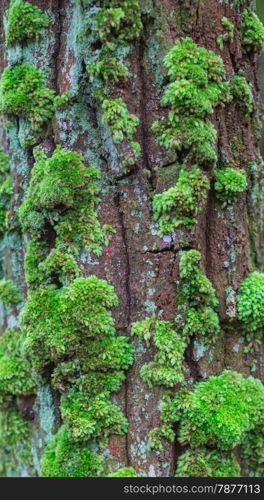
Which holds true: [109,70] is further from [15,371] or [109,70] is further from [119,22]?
[15,371]

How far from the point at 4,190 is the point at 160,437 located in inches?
44.1

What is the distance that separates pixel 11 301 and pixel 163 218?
0.73 meters

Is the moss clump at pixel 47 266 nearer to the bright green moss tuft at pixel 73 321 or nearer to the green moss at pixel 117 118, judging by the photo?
the bright green moss tuft at pixel 73 321

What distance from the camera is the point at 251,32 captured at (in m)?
1.78

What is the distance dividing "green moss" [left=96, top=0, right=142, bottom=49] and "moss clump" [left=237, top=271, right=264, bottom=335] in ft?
3.15

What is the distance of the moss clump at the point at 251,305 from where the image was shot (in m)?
1.71

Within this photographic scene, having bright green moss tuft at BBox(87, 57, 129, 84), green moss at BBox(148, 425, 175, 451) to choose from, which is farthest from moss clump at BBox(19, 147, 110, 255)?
green moss at BBox(148, 425, 175, 451)

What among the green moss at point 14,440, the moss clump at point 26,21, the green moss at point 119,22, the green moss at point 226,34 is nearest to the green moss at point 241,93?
the green moss at point 226,34

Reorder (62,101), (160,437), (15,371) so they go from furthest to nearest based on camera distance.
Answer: (15,371), (62,101), (160,437)

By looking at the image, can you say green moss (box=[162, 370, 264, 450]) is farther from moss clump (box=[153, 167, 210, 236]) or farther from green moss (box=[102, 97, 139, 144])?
green moss (box=[102, 97, 139, 144])

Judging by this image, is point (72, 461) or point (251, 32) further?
point (251, 32)

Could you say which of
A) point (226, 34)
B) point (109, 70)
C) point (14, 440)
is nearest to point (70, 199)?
point (109, 70)

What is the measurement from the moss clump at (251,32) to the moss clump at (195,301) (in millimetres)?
827

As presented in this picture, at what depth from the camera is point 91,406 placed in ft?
5.28
